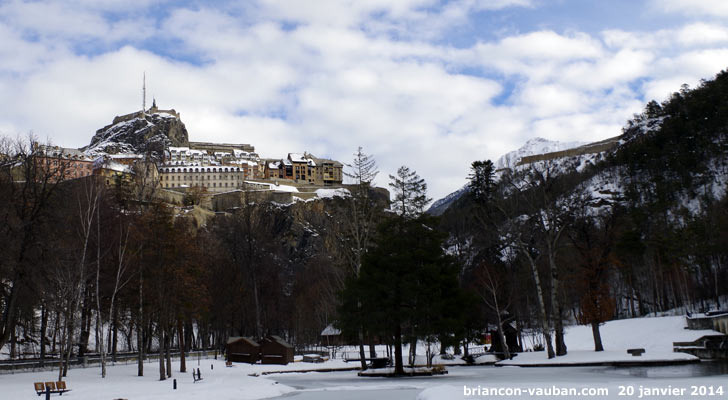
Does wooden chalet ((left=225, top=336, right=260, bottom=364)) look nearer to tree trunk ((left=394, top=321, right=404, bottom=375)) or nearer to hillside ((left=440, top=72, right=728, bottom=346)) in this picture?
hillside ((left=440, top=72, right=728, bottom=346))

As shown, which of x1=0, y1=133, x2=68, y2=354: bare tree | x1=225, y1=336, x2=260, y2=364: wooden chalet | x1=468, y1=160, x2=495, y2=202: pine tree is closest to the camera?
x1=0, y1=133, x2=68, y2=354: bare tree

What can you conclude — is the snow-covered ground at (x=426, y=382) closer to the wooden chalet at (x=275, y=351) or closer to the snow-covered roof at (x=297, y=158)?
the wooden chalet at (x=275, y=351)

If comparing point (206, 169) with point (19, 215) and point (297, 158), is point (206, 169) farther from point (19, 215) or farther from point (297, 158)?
point (19, 215)

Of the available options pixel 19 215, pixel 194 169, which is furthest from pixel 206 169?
pixel 19 215

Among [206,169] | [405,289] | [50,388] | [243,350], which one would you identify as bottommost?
[243,350]

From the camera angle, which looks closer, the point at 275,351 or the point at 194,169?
the point at 275,351

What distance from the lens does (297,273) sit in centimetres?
9069

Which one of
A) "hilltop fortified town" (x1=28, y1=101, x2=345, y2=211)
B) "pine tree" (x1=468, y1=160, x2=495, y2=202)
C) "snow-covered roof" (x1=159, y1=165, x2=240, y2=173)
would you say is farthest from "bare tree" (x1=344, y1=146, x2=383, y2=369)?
"snow-covered roof" (x1=159, y1=165, x2=240, y2=173)

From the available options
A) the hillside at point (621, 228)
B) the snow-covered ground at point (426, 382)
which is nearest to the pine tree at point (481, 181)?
the hillside at point (621, 228)

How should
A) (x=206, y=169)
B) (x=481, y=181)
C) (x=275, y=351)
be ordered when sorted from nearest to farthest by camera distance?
(x=275, y=351) < (x=481, y=181) < (x=206, y=169)

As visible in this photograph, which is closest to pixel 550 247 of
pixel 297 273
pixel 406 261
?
pixel 406 261

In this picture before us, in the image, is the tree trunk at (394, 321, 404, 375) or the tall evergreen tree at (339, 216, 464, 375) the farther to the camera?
the tree trunk at (394, 321, 404, 375)

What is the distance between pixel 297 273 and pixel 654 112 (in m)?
76.9

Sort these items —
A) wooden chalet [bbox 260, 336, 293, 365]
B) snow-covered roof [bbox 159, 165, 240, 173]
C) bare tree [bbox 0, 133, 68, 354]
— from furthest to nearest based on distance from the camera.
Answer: snow-covered roof [bbox 159, 165, 240, 173] < wooden chalet [bbox 260, 336, 293, 365] < bare tree [bbox 0, 133, 68, 354]
